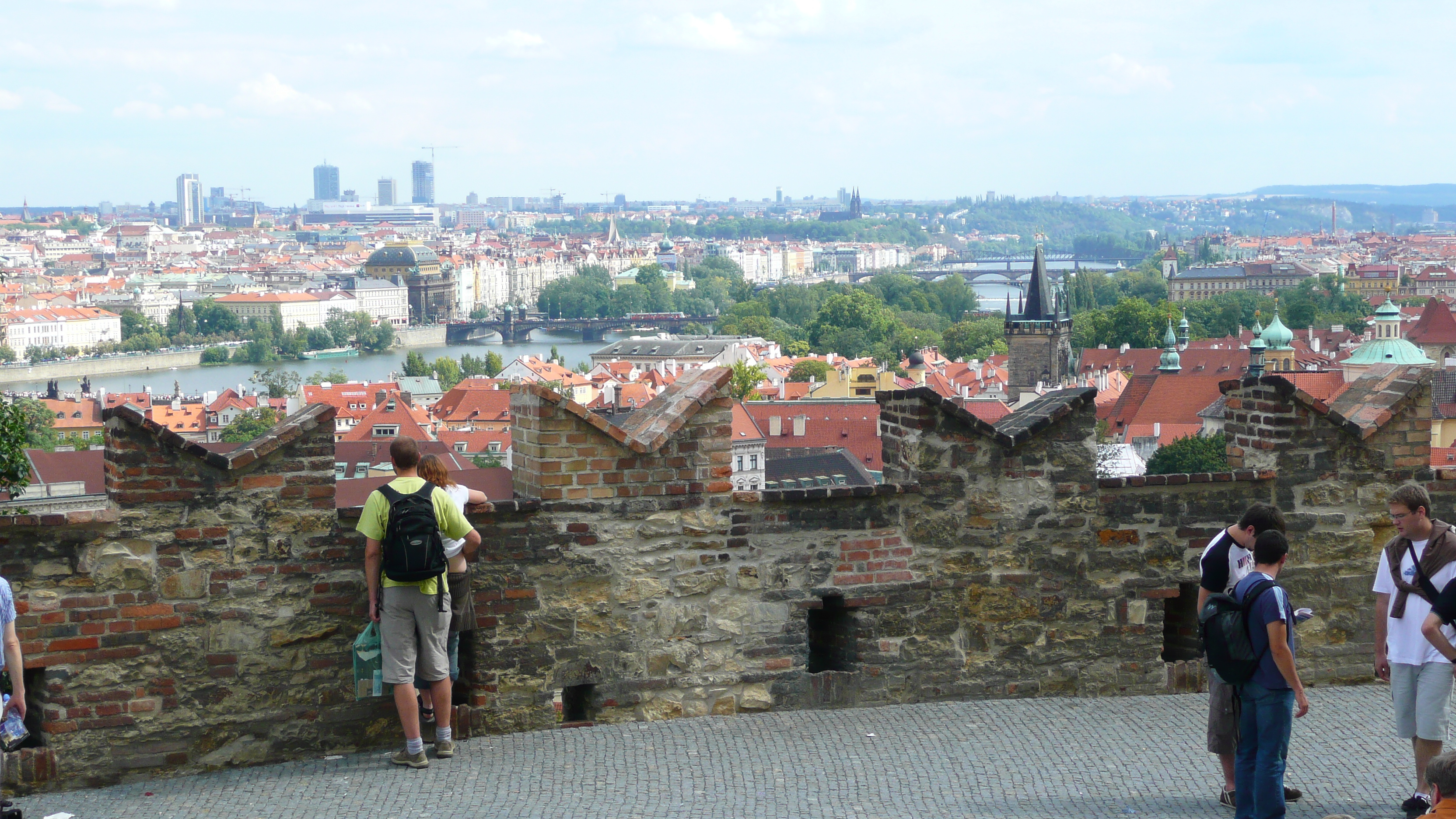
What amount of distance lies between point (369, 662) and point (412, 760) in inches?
14.9

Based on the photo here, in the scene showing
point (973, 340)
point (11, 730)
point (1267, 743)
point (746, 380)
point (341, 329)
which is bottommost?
point (341, 329)

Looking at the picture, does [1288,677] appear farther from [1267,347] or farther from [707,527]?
[1267,347]

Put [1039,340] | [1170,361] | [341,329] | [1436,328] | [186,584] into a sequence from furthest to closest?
[341,329], [1039,340], [1436,328], [1170,361], [186,584]

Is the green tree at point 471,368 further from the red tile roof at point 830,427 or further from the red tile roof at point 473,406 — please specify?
the red tile roof at point 830,427

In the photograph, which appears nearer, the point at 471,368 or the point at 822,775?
the point at 822,775

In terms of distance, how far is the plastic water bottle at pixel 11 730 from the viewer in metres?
4.82

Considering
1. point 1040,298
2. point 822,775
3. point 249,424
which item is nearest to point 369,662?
point 822,775

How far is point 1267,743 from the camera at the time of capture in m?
5.07

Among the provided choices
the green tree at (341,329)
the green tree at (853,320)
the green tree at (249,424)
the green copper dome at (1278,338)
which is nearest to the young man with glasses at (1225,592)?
the green tree at (249,424)

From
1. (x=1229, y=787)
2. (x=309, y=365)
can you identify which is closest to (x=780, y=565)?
(x=1229, y=787)

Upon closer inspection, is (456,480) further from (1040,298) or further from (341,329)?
(341,329)

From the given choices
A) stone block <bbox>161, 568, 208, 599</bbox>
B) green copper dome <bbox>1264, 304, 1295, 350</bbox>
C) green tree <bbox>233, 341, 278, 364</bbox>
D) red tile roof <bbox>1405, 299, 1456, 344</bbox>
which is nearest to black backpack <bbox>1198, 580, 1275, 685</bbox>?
stone block <bbox>161, 568, 208, 599</bbox>

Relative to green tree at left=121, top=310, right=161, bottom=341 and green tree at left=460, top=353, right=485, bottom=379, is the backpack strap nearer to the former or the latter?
green tree at left=460, top=353, right=485, bottom=379

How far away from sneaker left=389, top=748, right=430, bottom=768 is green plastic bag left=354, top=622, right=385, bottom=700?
9.2 inches
